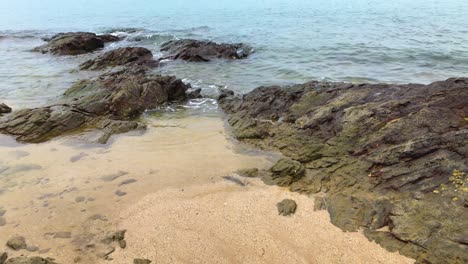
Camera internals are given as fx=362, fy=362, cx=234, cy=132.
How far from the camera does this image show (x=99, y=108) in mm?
12219

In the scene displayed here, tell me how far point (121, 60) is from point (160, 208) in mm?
14827

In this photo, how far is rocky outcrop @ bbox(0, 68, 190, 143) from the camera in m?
10.8

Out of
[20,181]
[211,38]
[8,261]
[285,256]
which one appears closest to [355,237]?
[285,256]

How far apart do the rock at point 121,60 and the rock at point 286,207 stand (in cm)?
1403

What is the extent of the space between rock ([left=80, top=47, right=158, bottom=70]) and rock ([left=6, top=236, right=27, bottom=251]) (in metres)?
13.8

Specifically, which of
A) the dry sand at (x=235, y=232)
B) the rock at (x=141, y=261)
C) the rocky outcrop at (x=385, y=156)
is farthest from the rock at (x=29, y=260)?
the rocky outcrop at (x=385, y=156)

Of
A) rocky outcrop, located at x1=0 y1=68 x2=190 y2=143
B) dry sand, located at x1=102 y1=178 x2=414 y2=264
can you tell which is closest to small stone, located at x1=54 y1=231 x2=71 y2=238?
dry sand, located at x1=102 y1=178 x2=414 y2=264

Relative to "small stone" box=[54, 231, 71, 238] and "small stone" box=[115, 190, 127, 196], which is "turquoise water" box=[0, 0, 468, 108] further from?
"small stone" box=[54, 231, 71, 238]

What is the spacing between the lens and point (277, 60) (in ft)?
66.4

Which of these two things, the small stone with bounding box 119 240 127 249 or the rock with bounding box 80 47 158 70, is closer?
the small stone with bounding box 119 240 127 249

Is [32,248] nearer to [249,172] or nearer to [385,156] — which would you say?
[249,172]

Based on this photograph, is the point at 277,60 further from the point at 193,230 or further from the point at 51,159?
the point at 193,230

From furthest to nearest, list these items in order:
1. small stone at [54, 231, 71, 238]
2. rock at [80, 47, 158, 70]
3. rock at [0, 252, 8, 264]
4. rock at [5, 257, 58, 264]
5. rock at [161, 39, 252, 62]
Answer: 1. rock at [161, 39, 252, 62]
2. rock at [80, 47, 158, 70]
3. small stone at [54, 231, 71, 238]
4. rock at [0, 252, 8, 264]
5. rock at [5, 257, 58, 264]

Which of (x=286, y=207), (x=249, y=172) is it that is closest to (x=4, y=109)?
(x=249, y=172)
